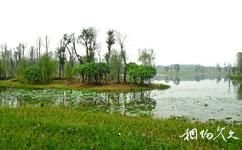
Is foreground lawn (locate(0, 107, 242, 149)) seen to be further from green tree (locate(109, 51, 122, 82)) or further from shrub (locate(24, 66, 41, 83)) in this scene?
green tree (locate(109, 51, 122, 82))

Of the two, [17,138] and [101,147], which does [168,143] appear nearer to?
[101,147]

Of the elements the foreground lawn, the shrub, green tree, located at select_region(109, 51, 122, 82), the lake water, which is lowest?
the lake water

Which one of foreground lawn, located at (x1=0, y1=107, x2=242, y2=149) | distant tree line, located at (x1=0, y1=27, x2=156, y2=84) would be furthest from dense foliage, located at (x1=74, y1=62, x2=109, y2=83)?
foreground lawn, located at (x1=0, y1=107, x2=242, y2=149)

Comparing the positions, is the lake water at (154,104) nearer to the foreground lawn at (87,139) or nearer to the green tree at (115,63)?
the foreground lawn at (87,139)

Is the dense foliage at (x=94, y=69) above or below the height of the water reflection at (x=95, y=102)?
above

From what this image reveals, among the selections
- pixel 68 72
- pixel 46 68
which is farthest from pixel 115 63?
pixel 46 68

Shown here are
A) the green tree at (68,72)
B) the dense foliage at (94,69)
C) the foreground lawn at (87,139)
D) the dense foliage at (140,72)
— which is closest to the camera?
the foreground lawn at (87,139)

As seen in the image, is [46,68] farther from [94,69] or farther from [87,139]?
[87,139]

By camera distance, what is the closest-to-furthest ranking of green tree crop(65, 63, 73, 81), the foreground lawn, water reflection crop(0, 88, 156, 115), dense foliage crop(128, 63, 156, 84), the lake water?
the foreground lawn, the lake water, water reflection crop(0, 88, 156, 115), dense foliage crop(128, 63, 156, 84), green tree crop(65, 63, 73, 81)

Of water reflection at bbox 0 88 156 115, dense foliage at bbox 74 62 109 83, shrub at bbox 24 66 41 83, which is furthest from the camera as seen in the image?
shrub at bbox 24 66 41 83

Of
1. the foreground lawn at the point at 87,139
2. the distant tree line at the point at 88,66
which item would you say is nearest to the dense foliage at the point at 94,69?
the distant tree line at the point at 88,66

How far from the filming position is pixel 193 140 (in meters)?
8.84

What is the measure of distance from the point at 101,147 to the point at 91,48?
59667 millimetres

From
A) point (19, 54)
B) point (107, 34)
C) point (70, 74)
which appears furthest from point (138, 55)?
point (19, 54)
